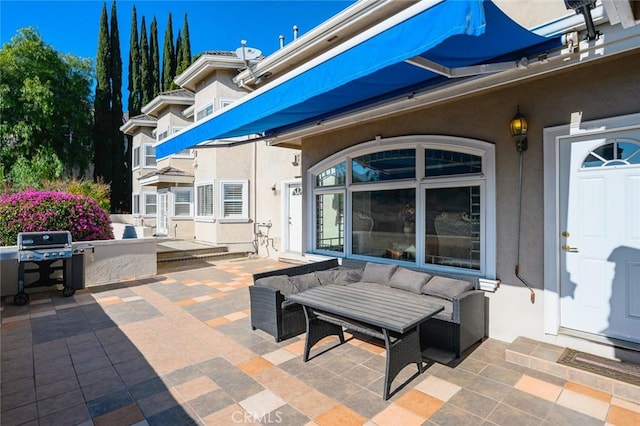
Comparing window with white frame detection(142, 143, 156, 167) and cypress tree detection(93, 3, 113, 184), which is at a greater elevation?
Answer: cypress tree detection(93, 3, 113, 184)

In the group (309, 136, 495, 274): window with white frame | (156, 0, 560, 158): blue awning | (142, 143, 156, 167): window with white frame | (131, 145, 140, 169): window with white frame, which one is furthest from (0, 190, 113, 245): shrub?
(131, 145, 140, 169): window with white frame

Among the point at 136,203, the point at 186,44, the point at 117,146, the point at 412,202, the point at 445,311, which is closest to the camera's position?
the point at 445,311

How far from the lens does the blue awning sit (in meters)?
2.97

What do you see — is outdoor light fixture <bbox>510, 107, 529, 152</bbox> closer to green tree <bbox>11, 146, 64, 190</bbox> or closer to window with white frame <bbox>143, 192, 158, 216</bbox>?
window with white frame <bbox>143, 192, 158, 216</bbox>

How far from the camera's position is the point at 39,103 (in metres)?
24.0

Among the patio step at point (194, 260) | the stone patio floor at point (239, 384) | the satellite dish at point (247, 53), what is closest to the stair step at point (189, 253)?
the patio step at point (194, 260)

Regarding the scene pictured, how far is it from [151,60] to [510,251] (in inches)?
1707

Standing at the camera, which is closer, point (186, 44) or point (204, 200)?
point (204, 200)

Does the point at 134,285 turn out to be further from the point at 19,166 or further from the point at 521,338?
the point at 19,166

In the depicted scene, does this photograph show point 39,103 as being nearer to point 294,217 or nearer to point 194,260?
point 194,260

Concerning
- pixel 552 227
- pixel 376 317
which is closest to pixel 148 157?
pixel 376 317

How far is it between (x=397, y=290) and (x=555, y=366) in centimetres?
255

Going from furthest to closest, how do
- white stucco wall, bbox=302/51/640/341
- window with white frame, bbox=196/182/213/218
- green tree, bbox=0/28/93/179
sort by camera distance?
green tree, bbox=0/28/93/179
window with white frame, bbox=196/182/213/218
white stucco wall, bbox=302/51/640/341

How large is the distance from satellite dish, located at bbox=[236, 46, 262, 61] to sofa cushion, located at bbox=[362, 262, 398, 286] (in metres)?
9.33
